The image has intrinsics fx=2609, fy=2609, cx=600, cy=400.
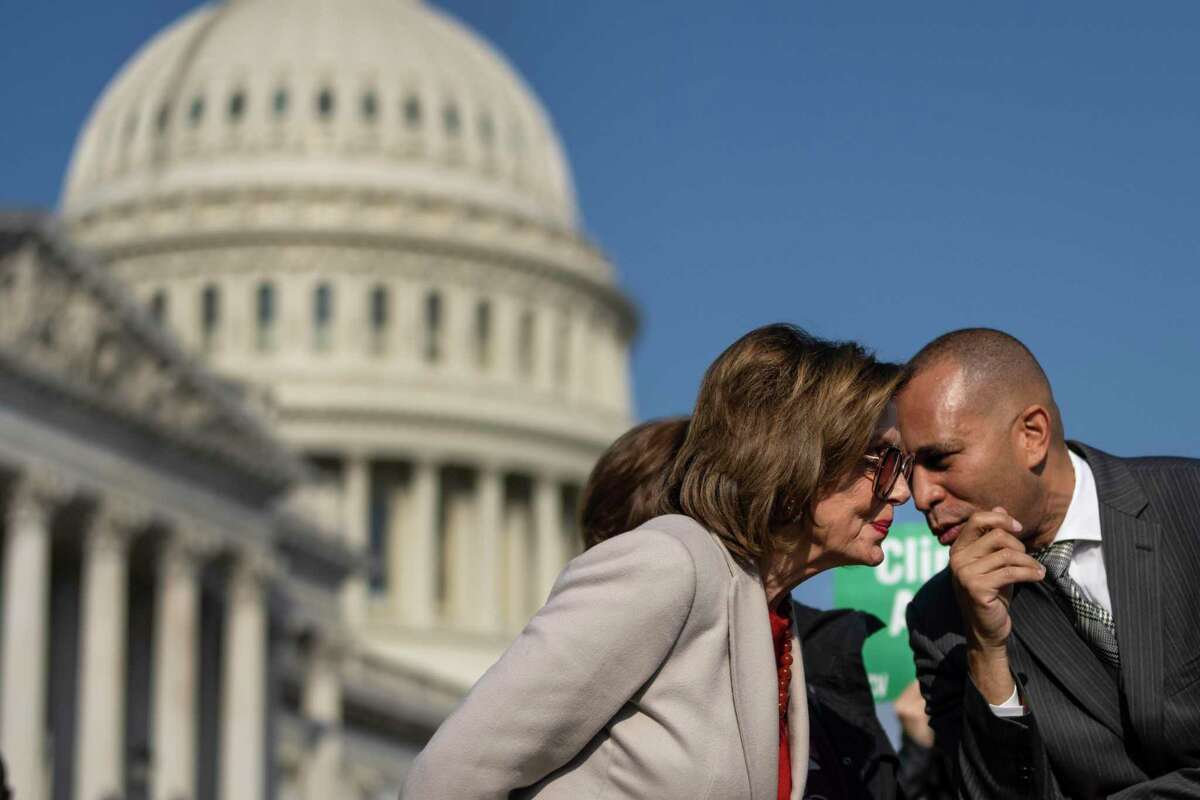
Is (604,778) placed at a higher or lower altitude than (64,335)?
lower

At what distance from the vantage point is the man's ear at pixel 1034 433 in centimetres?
656

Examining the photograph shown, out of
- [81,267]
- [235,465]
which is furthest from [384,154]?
[81,267]

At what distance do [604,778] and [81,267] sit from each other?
4793 cm

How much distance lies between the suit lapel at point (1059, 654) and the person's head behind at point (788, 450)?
54 centimetres

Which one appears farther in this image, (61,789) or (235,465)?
(235,465)

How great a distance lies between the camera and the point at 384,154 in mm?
105062

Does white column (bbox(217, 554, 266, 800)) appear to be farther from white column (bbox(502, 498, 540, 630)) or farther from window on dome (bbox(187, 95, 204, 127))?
window on dome (bbox(187, 95, 204, 127))

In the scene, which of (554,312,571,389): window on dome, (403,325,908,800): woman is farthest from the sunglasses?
(554,312,571,389): window on dome

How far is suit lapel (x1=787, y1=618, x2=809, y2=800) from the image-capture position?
6.17m

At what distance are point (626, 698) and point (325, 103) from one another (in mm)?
102758

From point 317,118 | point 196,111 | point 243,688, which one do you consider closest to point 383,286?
point 317,118

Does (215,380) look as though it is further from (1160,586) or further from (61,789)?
(1160,586)

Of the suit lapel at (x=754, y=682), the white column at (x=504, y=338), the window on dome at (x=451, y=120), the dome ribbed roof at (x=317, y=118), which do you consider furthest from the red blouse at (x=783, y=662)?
the window on dome at (x=451, y=120)

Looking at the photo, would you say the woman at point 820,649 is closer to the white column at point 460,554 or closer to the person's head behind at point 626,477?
the person's head behind at point 626,477
